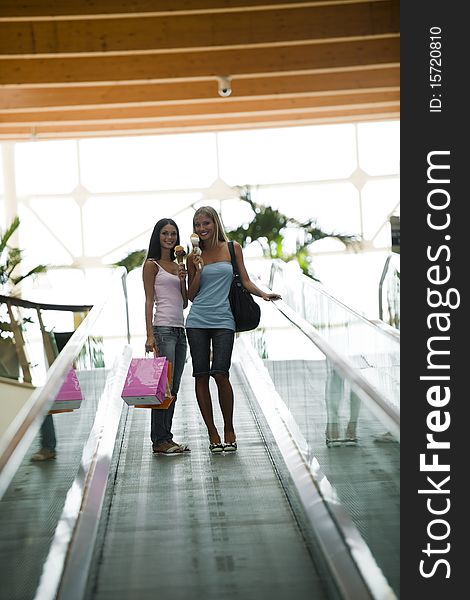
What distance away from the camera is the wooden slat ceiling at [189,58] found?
10.7 m

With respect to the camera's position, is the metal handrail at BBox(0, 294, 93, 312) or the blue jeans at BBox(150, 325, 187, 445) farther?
the metal handrail at BBox(0, 294, 93, 312)

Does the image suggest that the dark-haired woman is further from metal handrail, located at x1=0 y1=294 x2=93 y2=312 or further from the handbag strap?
metal handrail, located at x1=0 y1=294 x2=93 y2=312

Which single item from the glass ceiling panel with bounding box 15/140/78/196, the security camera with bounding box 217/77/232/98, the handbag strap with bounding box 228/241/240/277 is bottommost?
the handbag strap with bounding box 228/241/240/277

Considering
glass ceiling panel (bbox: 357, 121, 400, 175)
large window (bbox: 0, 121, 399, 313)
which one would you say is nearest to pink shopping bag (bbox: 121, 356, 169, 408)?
large window (bbox: 0, 121, 399, 313)

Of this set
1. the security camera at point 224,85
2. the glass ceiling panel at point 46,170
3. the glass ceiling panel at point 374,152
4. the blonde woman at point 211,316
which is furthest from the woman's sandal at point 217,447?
the glass ceiling panel at point 374,152

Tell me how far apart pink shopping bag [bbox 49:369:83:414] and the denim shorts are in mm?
961

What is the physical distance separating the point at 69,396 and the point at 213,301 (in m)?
1.58

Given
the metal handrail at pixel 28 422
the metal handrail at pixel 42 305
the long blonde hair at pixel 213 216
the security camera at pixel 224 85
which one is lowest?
the metal handrail at pixel 42 305

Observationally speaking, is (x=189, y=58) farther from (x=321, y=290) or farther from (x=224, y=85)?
(x=321, y=290)

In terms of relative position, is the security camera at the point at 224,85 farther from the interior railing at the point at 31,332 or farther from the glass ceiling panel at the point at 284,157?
the glass ceiling panel at the point at 284,157

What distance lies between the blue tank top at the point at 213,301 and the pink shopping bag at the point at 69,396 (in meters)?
1.07

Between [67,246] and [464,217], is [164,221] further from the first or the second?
[67,246]

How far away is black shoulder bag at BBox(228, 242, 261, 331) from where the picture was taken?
6648mm

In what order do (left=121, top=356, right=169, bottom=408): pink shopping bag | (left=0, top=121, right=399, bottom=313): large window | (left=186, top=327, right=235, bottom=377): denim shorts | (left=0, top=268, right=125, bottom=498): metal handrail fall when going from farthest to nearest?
(left=0, top=121, right=399, bottom=313): large window < (left=186, top=327, right=235, bottom=377): denim shorts < (left=121, top=356, right=169, bottom=408): pink shopping bag < (left=0, top=268, right=125, bottom=498): metal handrail
